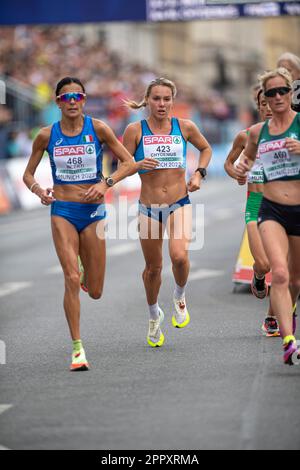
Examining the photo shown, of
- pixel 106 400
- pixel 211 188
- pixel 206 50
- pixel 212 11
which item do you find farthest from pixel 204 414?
pixel 206 50

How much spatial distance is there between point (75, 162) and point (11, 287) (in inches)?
269

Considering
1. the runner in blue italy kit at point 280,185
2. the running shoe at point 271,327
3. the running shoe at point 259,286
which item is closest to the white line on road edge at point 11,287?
the running shoe at point 259,286

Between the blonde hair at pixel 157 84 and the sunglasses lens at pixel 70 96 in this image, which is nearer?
the sunglasses lens at pixel 70 96

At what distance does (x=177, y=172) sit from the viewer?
1044 centimetres

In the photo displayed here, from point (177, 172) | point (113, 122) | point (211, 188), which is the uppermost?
point (177, 172)

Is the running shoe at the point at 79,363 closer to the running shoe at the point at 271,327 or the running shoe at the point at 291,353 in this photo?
the running shoe at the point at 291,353

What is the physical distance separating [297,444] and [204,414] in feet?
3.13

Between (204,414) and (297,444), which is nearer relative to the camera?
(297,444)

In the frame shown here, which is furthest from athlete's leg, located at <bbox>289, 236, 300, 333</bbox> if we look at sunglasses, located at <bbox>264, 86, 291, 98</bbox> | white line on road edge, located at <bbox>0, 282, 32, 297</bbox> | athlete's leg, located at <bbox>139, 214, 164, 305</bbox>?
white line on road edge, located at <bbox>0, 282, 32, 297</bbox>

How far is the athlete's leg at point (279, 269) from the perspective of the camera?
345 inches
